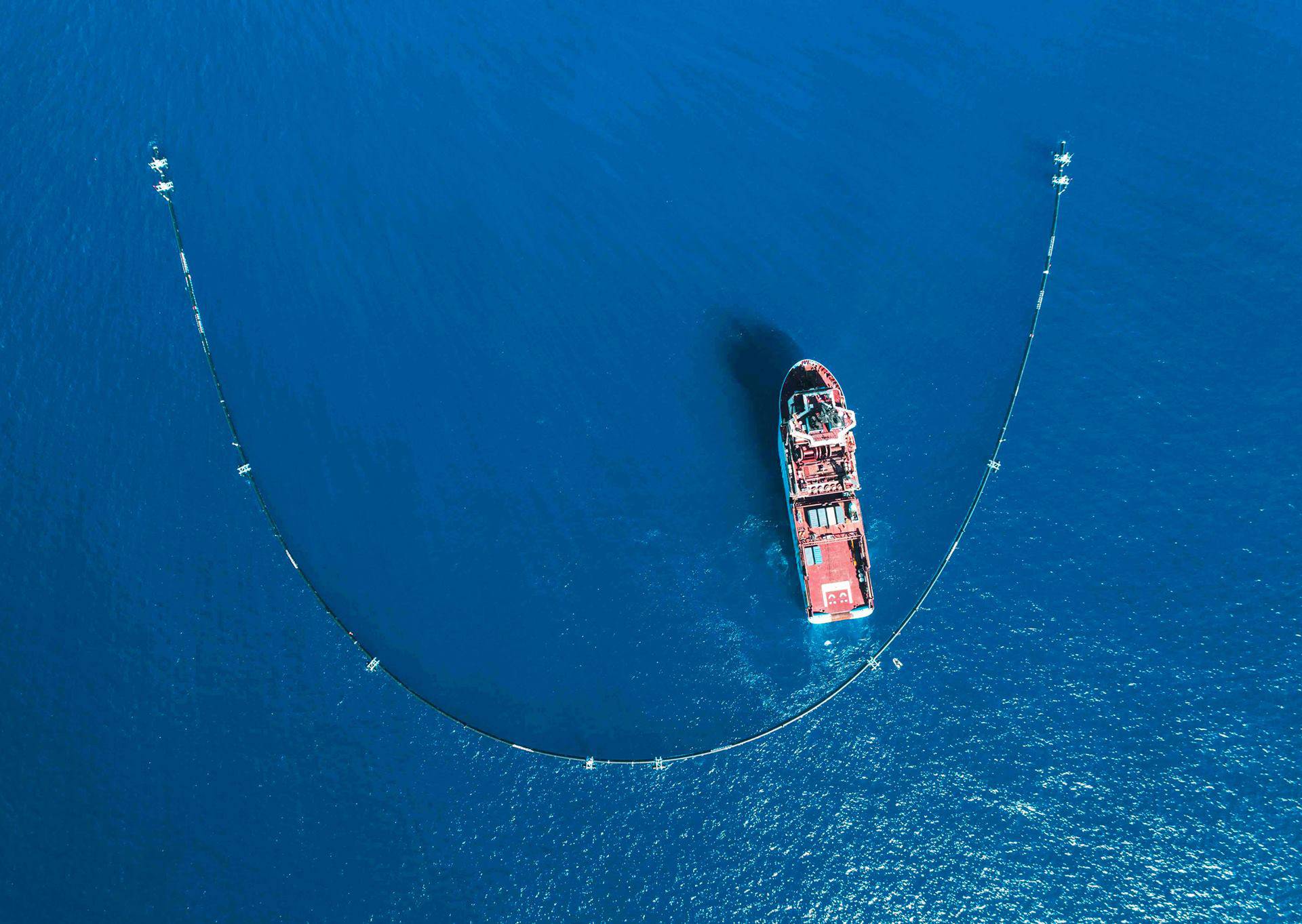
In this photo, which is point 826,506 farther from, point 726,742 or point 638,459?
point 726,742

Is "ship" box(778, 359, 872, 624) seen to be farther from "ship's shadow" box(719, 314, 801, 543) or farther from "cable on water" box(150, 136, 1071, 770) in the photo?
"cable on water" box(150, 136, 1071, 770)

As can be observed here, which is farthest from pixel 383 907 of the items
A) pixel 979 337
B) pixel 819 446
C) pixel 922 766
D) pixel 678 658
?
pixel 979 337

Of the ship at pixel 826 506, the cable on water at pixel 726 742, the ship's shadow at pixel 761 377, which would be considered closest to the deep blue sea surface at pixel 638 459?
the ship's shadow at pixel 761 377

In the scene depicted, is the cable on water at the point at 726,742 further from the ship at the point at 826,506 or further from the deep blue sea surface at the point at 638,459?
the ship at the point at 826,506

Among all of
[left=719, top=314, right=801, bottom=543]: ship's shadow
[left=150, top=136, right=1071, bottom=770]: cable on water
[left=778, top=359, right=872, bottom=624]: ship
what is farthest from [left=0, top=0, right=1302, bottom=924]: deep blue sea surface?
[left=778, top=359, right=872, bottom=624]: ship

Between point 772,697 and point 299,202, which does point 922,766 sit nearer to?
point 772,697

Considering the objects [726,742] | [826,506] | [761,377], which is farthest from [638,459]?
[726,742]

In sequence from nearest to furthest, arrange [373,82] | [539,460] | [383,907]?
1. [383,907]
2. [539,460]
3. [373,82]
